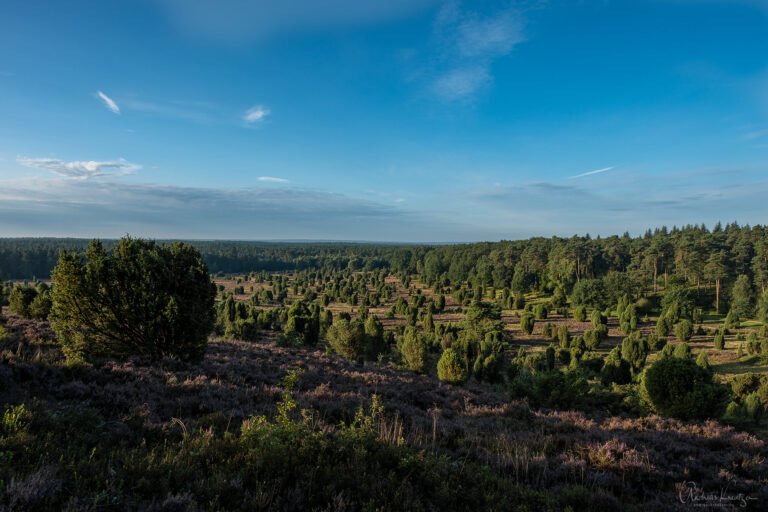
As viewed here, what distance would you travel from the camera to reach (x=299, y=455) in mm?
5203

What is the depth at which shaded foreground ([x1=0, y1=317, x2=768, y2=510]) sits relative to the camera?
429cm

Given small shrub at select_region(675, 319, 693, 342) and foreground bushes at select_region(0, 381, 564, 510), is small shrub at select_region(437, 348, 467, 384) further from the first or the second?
small shrub at select_region(675, 319, 693, 342)

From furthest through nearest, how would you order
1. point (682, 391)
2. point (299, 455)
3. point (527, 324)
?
point (527, 324), point (682, 391), point (299, 455)

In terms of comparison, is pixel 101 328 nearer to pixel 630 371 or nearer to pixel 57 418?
pixel 57 418

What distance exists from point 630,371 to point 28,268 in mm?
193033

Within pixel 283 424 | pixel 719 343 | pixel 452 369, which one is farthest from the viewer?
pixel 719 343

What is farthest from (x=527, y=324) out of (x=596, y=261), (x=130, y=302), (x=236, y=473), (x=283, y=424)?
(x=596, y=261)

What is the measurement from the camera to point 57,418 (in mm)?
5805

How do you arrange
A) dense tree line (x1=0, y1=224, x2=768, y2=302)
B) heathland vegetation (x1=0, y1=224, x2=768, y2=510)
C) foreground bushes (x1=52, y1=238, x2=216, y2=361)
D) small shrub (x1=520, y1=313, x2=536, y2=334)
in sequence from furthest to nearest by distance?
dense tree line (x1=0, y1=224, x2=768, y2=302), small shrub (x1=520, y1=313, x2=536, y2=334), foreground bushes (x1=52, y1=238, x2=216, y2=361), heathland vegetation (x1=0, y1=224, x2=768, y2=510)

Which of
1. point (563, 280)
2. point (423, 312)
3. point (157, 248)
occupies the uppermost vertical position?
point (157, 248)

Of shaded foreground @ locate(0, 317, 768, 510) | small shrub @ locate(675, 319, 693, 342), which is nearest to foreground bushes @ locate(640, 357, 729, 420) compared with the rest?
shaded foreground @ locate(0, 317, 768, 510)

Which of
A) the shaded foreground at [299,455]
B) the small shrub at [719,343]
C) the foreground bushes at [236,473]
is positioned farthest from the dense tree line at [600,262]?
the foreground bushes at [236,473]

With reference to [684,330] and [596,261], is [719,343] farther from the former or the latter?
[596,261]

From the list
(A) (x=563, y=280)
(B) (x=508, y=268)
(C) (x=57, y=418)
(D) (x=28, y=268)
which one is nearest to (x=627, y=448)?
(C) (x=57, y=418)
